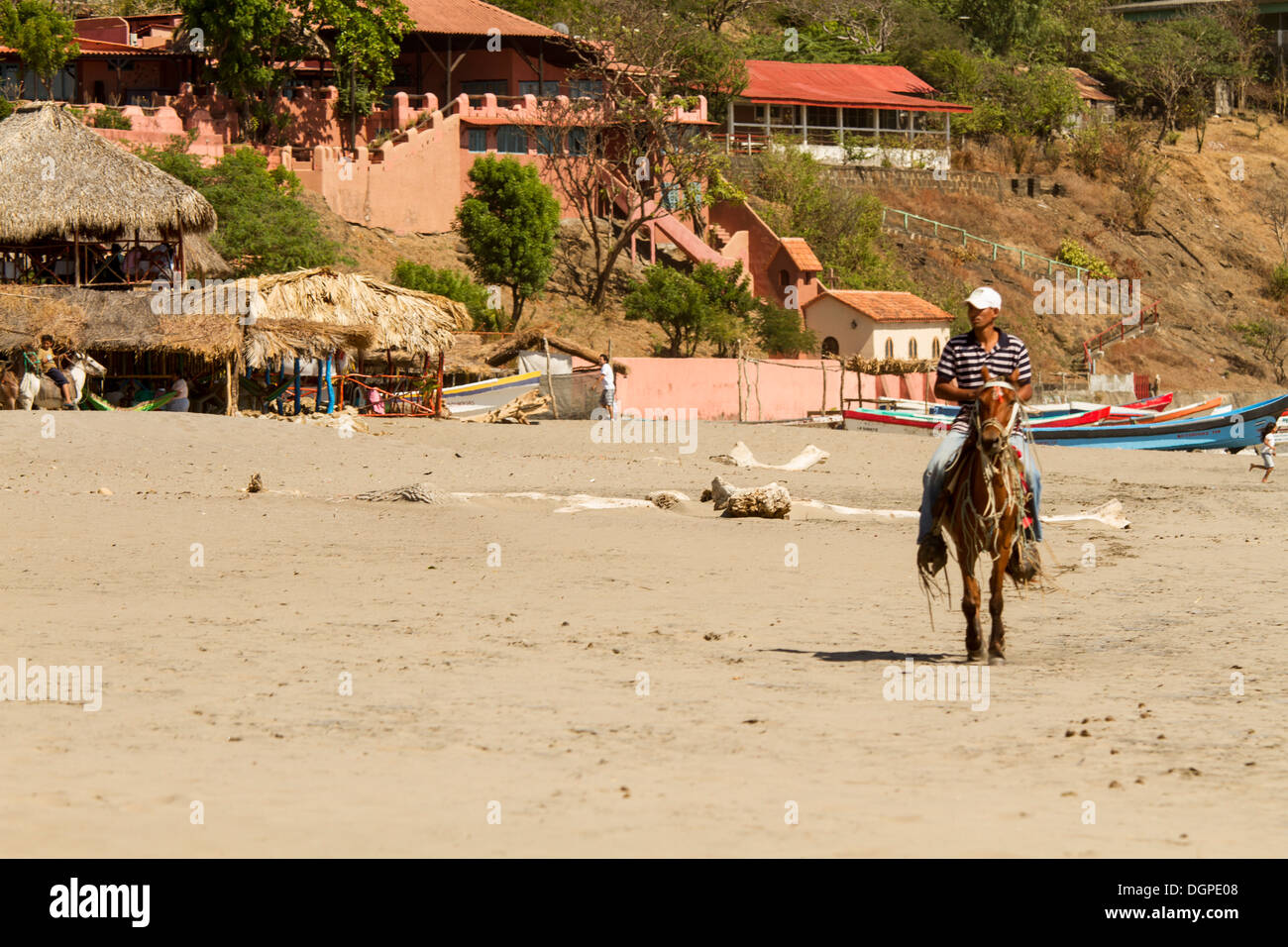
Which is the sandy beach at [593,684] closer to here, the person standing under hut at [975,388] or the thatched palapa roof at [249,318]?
the person standing under hut at [975,388]

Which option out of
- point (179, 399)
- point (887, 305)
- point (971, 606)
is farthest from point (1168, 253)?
point (971, 606)

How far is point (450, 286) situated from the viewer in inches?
1690

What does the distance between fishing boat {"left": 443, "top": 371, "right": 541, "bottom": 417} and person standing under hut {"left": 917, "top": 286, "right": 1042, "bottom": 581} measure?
24481mm

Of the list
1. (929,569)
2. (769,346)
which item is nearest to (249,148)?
(769,346)

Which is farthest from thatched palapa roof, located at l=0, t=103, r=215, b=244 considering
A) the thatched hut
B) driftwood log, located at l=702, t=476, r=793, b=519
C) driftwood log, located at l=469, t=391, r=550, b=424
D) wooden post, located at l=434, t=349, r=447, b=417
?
driftwood log, located at l=702, t=476, r=793, b=519

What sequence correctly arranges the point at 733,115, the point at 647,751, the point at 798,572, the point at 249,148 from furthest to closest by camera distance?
the point at 733,115, the point at 249,148, the point at 798,572, the point at 647,751

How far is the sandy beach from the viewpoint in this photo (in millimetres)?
5637

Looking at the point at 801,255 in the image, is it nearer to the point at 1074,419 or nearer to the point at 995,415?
the point at 1074,419

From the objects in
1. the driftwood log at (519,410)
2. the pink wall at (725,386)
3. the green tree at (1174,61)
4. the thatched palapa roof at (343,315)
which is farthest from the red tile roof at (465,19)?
the green tree at (1174,61)

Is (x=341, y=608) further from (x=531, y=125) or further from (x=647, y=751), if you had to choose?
(x=531, y=125)

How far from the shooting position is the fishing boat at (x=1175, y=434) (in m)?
35.8

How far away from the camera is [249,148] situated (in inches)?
1817

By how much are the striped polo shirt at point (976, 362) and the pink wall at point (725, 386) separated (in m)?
28.3
